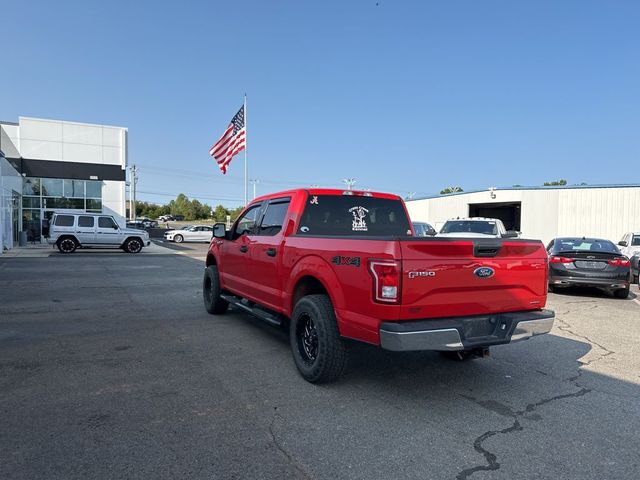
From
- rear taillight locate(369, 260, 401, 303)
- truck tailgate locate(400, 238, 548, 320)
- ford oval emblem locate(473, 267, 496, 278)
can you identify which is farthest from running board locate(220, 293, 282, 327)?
ford oval emblem locate(473, 267, 496, 278)

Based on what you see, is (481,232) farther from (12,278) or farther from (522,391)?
(12,278)

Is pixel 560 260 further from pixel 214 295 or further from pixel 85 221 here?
pixel 85 221

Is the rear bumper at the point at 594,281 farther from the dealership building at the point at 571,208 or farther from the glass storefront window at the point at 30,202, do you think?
the glass storefront window at the point at 30,202

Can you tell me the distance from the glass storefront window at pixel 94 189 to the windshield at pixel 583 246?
30.3m

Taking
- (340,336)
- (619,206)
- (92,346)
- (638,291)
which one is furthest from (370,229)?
(619,206)

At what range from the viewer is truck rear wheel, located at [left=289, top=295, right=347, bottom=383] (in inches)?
163

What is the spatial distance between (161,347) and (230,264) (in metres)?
1.69

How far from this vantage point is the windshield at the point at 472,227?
13545 mm

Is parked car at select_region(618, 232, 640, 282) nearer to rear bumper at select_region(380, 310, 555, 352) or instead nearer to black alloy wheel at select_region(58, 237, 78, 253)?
rear bumper at select_region(380, 310, 555, 352)

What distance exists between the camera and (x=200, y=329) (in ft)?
21.9

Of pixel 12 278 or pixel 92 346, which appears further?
pixel 12 278

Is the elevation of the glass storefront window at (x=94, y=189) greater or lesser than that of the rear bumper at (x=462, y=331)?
greater

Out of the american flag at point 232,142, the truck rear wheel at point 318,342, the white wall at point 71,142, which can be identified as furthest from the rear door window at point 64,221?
the truck rear wheel at point 318,342

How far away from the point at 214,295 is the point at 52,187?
2899 centimetres
